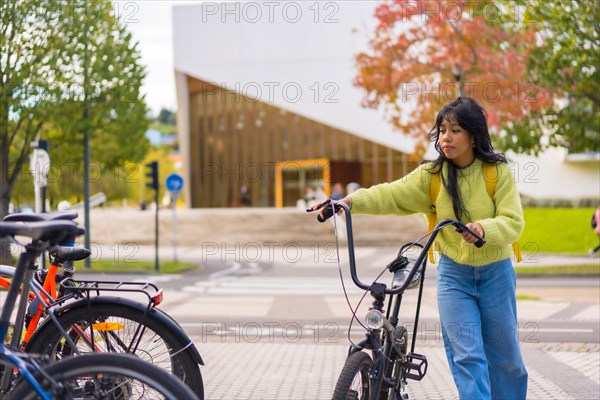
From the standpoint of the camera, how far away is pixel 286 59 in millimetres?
53594

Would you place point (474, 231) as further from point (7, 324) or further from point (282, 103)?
point (282, 103)

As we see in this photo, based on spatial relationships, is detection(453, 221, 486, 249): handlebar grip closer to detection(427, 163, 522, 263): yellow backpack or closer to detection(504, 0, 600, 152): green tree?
detection(427, 163, 522, 263): yellow backpack

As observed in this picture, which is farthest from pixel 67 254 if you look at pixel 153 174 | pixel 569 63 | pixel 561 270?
pixel 153 174

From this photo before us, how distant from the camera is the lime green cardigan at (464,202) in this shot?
3865mm

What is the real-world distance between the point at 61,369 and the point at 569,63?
16156 mm

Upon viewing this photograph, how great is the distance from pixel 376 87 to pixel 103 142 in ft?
25.9

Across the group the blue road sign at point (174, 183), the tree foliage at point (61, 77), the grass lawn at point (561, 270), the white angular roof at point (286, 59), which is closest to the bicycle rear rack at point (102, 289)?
the tree foliage at point (61, 77)

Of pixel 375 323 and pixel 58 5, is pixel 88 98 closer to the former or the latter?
pixel 58 5

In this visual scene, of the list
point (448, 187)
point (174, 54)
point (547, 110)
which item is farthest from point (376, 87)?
point (174, 54)

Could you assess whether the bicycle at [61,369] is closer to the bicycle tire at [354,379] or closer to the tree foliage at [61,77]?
the bicycle tire at [354,379]

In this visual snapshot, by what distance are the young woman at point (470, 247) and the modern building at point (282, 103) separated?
45.9 meters

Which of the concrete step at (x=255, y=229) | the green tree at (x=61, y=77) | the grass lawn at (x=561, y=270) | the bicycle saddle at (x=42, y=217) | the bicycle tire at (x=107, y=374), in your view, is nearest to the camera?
the bicycle tire at (x=107, y=374)

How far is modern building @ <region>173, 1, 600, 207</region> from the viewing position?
173ft

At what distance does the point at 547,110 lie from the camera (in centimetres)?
1898
